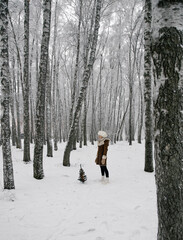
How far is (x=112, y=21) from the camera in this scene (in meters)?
15.0

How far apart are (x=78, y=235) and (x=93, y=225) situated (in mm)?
335

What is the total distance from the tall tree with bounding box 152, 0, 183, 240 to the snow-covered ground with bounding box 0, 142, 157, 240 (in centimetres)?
107

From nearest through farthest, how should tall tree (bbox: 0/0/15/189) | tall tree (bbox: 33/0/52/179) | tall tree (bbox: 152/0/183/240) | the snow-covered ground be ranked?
1. tall tree (bbox: 152/0/183/240)
2. the snow-covered ground
3. tall tree (bbox: 0/0/15/189)
4. tall tree (bbox: 33/0/52/179)

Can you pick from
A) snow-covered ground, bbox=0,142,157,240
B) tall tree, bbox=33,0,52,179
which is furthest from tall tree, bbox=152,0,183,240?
tall tree, bbox=33,0,52,179

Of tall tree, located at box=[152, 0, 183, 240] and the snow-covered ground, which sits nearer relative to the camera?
tall tree, located at box=[152, 0, 183, 240]

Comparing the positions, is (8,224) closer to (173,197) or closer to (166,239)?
(166,239)

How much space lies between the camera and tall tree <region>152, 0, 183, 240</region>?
1414 mm

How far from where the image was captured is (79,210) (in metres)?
3.15

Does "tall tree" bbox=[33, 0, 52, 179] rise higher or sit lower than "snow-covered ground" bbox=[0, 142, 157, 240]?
higher

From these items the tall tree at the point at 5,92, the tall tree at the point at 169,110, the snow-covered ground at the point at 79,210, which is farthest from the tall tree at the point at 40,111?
the tall tree at the point at 169,110

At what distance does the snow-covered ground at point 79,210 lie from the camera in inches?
93.8

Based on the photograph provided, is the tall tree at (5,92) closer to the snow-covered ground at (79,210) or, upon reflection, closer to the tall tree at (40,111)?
the snow-covered ground at (79,210)

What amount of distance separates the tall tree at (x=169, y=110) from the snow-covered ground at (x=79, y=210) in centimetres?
107

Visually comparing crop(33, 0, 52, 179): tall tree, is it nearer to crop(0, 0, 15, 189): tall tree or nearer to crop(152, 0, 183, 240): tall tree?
crop(0, 0, 15, 189): tall tree
